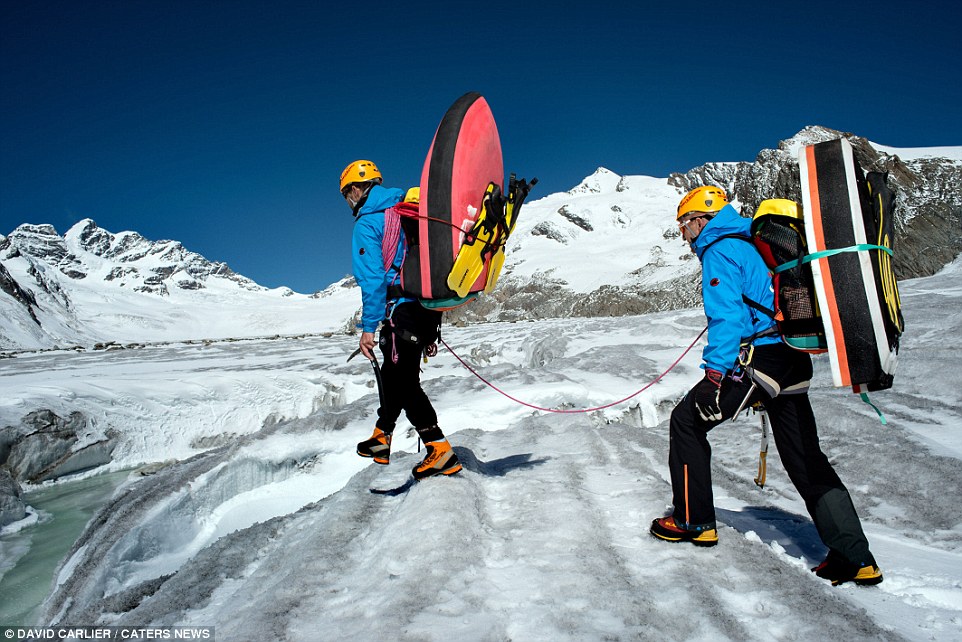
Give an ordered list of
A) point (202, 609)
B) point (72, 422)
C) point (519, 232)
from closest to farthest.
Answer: point (202, 609), point (72, 422), point (519, 232)

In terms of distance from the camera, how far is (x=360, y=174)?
14.0 ft

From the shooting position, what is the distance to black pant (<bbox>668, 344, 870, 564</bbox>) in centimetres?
307

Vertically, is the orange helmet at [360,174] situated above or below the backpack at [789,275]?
above

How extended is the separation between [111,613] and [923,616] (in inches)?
169

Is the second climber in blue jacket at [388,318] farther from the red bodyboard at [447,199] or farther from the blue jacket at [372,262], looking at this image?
the red bodyboard at [447,199]

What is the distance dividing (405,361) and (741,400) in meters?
2.40

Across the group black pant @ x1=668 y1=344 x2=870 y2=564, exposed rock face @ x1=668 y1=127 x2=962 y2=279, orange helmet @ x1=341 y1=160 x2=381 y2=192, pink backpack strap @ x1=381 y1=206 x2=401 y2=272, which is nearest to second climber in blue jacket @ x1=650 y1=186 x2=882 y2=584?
black pant @ x1=668 y1=344 x2=870 y2=564

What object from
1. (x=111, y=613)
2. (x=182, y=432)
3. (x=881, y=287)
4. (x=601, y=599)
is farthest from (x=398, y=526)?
(x=182, y=432)

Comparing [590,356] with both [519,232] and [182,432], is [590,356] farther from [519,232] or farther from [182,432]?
[519,232]

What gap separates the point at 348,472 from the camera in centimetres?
602

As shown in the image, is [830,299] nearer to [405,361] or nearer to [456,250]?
[456,250]

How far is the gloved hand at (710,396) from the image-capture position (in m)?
3.19

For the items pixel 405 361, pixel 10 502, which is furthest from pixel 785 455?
pixel 10 502

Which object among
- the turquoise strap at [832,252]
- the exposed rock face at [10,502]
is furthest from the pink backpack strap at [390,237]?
the exposed rock face at [10,502]
